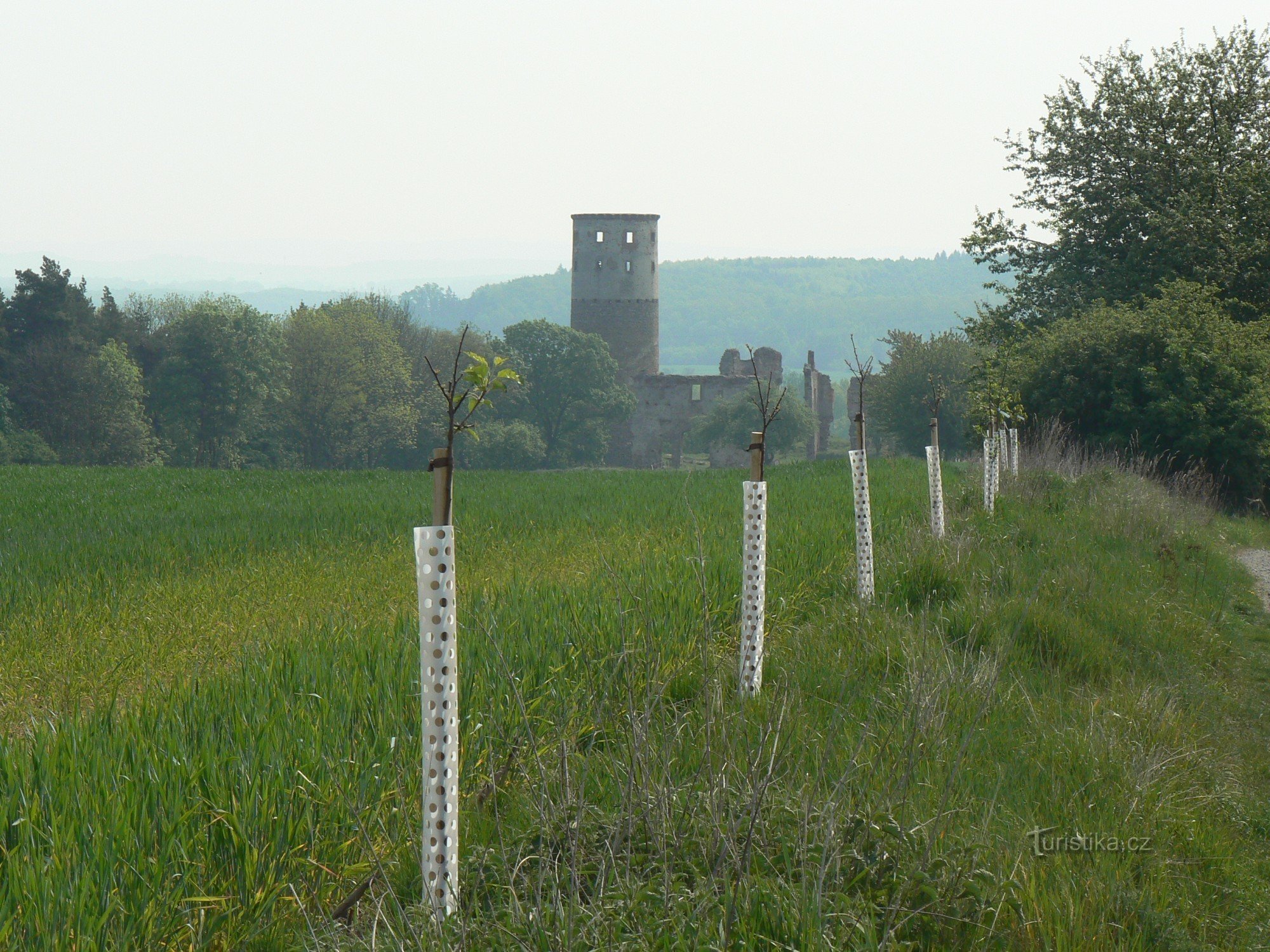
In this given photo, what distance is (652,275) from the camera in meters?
62.2

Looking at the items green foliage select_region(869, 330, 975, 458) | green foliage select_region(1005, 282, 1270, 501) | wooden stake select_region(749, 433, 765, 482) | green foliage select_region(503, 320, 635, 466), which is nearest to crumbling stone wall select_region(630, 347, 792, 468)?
green foliage select_region(503, 320, 635, 466)

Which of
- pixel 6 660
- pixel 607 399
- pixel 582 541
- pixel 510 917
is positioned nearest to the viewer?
pixel 510 917

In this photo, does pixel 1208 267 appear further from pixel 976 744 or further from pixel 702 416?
pixel 702 416

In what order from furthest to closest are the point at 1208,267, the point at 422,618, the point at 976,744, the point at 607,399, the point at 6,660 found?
1. the point at 607,399
2. the point at 1208,267
3. the point at 6,660
4. the point at 976,744
5. the point at 422,618

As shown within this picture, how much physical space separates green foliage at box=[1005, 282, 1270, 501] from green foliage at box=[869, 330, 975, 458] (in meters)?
26.6

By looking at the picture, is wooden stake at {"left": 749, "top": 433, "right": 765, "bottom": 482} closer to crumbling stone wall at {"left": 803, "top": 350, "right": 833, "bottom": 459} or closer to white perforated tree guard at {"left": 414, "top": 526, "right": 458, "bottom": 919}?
white perforated tree guard at {"left": 414, "top": 526, "right": 458, "bottom": 919}

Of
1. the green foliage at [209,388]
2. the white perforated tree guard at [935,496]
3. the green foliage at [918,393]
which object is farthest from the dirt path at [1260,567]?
the green foliage at [209,388]

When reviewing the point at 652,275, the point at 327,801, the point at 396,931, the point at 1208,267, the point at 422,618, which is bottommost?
the point at 396,931

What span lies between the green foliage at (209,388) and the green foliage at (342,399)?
3.67 metres

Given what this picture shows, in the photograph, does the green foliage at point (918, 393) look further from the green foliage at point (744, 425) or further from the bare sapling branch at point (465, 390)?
the bare sapling branch at point (465, 390)

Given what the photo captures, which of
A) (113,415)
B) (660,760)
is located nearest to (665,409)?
(113,415)

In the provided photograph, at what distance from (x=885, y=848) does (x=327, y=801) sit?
1.71 metres

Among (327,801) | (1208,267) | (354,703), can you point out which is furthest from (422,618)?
(1208,267)

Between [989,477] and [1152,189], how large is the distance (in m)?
15.5
